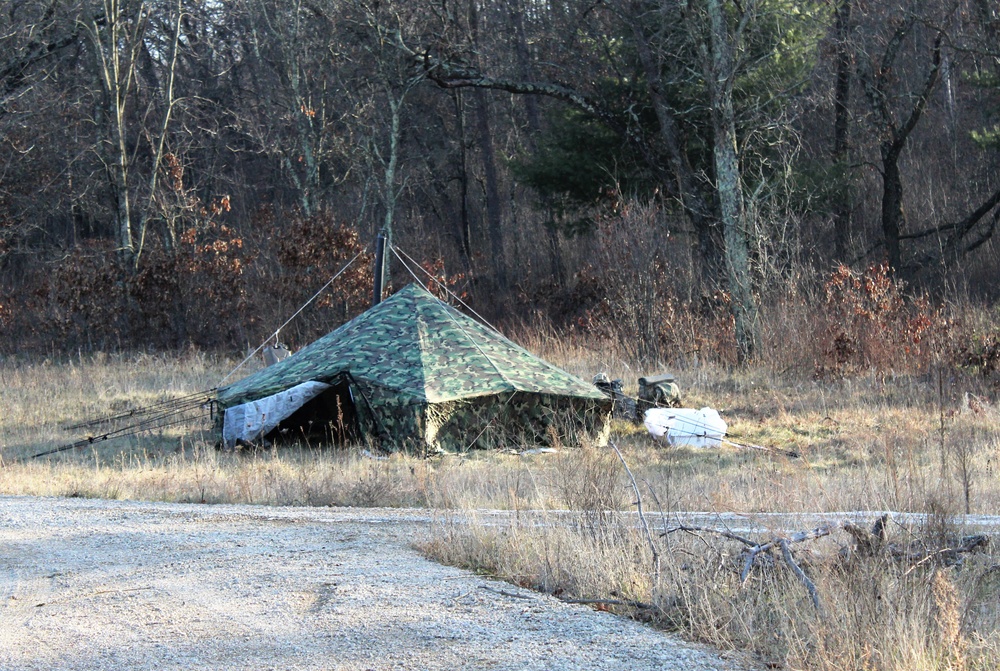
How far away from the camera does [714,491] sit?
8562 mm

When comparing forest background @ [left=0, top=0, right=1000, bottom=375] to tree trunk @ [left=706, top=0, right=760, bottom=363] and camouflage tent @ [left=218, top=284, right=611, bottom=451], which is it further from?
camouflage tent @ [left=218, top=284, right=611, bottom=451]

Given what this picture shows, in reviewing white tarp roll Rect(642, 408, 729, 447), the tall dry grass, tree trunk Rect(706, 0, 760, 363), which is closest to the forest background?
tree trunk Rect(706, 0, 760, 363)

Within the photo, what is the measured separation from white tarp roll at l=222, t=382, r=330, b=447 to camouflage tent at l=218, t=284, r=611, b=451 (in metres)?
0.01

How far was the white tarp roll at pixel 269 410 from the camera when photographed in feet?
40.6

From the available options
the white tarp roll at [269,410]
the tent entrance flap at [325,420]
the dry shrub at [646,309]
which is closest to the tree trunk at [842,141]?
the dry shrub at [646,309]

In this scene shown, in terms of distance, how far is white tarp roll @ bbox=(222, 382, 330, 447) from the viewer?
12.4 metres

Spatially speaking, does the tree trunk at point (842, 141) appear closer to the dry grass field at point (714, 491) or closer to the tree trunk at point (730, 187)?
the tree trunk at point (730, 187)

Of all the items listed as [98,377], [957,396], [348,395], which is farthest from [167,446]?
[957,396]

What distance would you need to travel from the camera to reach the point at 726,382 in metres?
15.9

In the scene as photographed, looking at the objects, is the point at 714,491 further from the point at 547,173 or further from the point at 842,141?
the point at 842,141

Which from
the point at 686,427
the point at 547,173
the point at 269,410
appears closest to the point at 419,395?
the point at 269,410

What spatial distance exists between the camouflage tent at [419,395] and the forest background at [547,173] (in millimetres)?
5416

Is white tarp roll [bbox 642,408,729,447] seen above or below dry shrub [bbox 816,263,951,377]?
below

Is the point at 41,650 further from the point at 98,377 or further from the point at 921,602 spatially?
the point at 98,377
